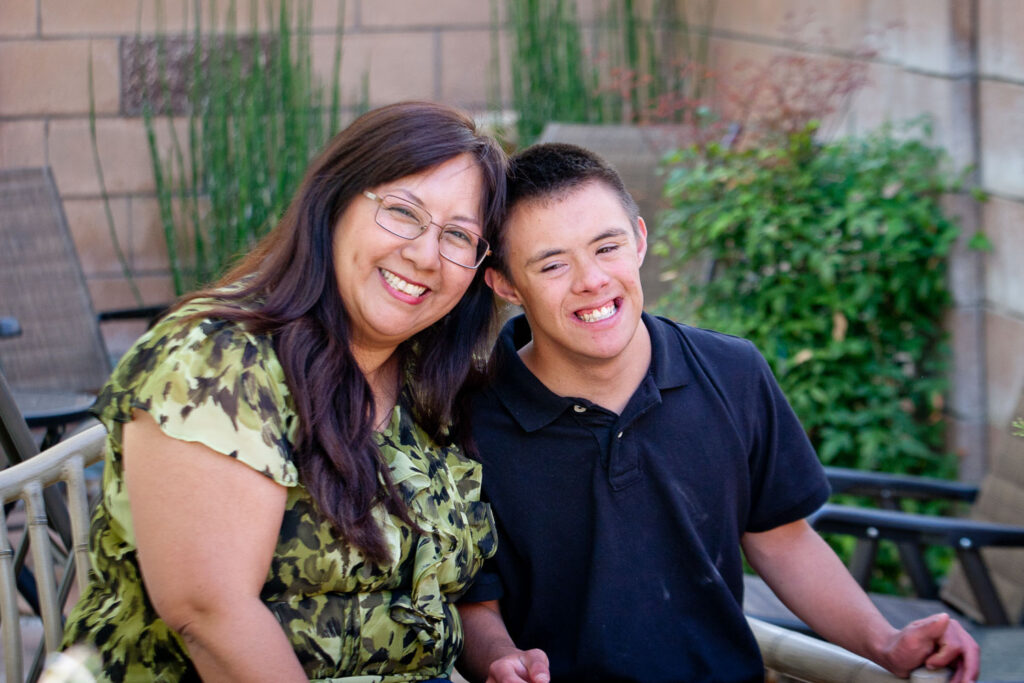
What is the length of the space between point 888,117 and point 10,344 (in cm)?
338

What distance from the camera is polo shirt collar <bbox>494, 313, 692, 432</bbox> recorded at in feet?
6.13

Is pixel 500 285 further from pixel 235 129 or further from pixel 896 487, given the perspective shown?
pixel 235 129

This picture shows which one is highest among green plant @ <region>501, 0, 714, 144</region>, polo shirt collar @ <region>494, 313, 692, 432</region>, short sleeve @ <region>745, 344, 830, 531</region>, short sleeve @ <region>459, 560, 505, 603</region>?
green plant @ <region>501, 0, 714, 144</region>

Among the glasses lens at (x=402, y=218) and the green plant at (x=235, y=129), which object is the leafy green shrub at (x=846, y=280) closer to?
the glasses lens at (x=402, y=218)

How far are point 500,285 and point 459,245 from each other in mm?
225

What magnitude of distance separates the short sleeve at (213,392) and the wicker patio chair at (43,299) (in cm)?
287

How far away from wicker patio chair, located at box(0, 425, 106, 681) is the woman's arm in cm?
31

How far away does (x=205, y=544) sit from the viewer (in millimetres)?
1413

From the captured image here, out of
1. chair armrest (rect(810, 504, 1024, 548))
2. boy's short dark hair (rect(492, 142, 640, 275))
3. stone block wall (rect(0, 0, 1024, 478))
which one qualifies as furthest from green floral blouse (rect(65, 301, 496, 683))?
stone block wall (rect(0, 0, 1024, 478))

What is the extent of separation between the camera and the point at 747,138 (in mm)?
3705

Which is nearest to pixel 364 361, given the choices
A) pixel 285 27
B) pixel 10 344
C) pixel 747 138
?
pixel 747 138

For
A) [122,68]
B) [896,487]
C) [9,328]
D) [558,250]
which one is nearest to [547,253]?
[558,250]

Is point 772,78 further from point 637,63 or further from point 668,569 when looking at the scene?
point 668,569

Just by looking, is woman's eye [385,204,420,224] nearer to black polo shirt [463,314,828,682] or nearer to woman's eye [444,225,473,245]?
woman's eye [444,225,473,245]
